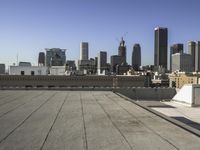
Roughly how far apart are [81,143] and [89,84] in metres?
144

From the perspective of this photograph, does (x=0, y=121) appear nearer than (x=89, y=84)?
Yes

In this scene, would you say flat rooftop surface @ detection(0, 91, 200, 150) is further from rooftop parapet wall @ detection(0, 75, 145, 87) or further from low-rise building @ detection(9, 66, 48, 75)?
low-rise building @ detection(9, 66, 48, 75)

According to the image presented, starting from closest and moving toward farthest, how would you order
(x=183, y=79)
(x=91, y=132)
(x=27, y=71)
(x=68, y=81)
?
(x=91, y=132), (x=27, y=71), (x=68, y=81), (x=183, y=79)

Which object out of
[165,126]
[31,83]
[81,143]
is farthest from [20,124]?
[31,83]

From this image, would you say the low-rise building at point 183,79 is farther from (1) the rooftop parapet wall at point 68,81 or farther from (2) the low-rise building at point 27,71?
(2) the low-rise building at point 27,71

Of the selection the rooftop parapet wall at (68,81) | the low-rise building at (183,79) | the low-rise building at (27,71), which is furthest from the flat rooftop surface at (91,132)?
the low-rise building at (183,79)

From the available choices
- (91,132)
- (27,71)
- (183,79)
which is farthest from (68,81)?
(91,132)

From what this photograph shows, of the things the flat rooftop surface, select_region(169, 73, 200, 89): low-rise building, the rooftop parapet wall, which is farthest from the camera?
select_region(169, 73, 200, 89): low-rise building

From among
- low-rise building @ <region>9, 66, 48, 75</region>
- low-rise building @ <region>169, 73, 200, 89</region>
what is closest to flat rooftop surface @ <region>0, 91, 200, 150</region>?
low-rise building @ <region>9, 66, 48, 75</region>

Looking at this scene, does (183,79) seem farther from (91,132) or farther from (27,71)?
(91,132)

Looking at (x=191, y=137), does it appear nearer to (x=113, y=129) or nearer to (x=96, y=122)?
(x=113, y=129)

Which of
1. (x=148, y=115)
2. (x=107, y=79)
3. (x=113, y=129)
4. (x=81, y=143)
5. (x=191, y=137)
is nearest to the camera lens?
(x=81, y=143)

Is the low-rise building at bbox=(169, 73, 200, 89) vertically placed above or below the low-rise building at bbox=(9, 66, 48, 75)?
below

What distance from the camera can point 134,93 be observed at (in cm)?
3538
